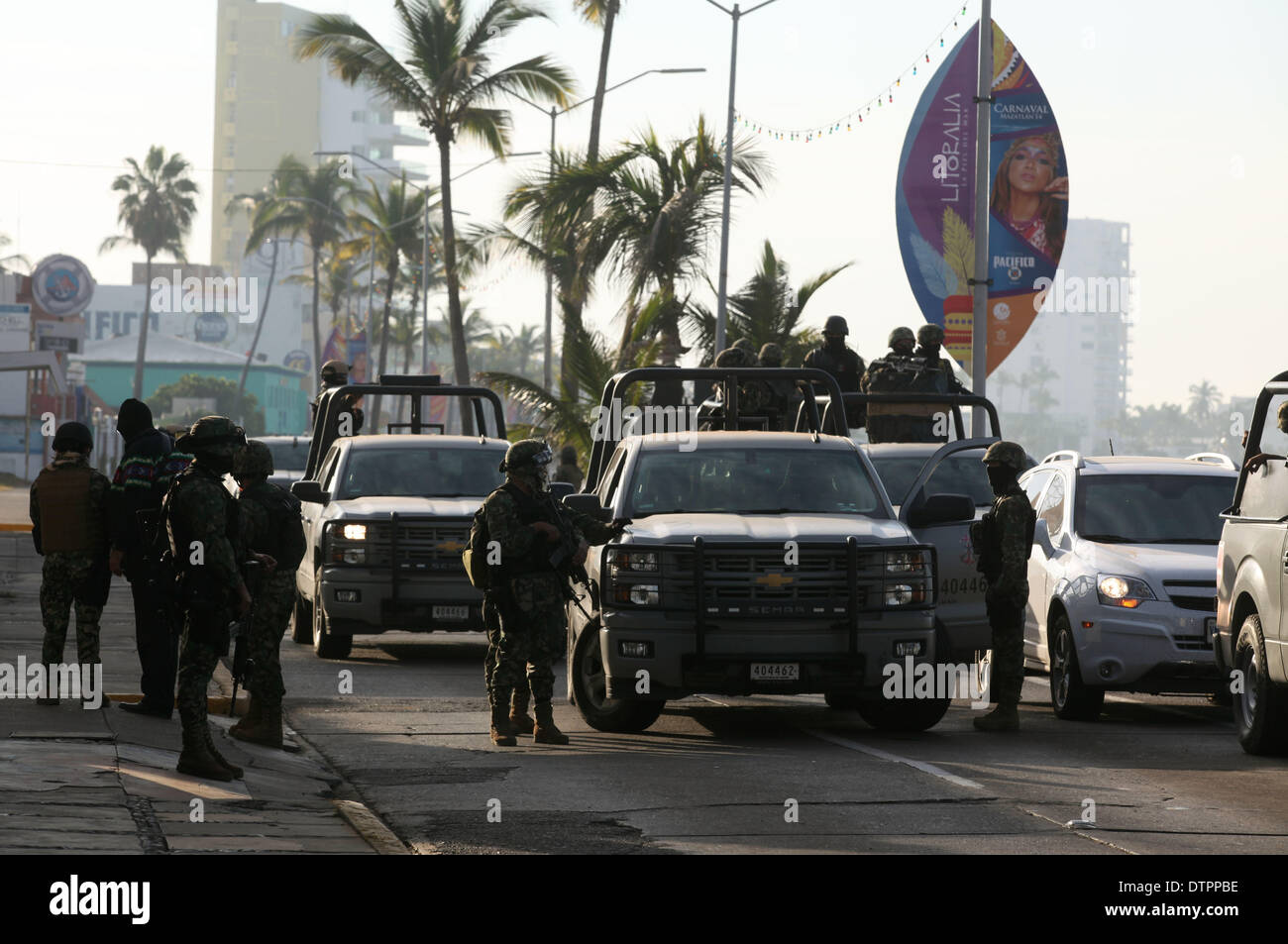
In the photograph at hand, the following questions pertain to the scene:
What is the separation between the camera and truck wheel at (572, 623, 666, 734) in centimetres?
1327

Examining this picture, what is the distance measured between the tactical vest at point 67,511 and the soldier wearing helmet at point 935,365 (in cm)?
871

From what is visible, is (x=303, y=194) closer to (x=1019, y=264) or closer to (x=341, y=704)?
(x=1019, y=264)

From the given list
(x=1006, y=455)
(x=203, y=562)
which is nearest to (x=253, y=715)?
(x=203, y=562)

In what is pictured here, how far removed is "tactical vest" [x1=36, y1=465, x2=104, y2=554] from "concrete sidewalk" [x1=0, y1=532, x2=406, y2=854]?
1.08 meters

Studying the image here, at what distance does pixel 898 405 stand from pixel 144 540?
8.60 m

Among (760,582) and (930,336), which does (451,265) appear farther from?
(760,582)

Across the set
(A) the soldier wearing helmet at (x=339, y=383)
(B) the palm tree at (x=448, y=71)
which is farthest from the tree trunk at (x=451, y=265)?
(A) the soldier wearing helmet at (x=339, y=383)

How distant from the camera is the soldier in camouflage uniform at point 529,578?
12656 mm

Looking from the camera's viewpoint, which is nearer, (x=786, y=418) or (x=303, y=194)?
(x=786, y=418)
